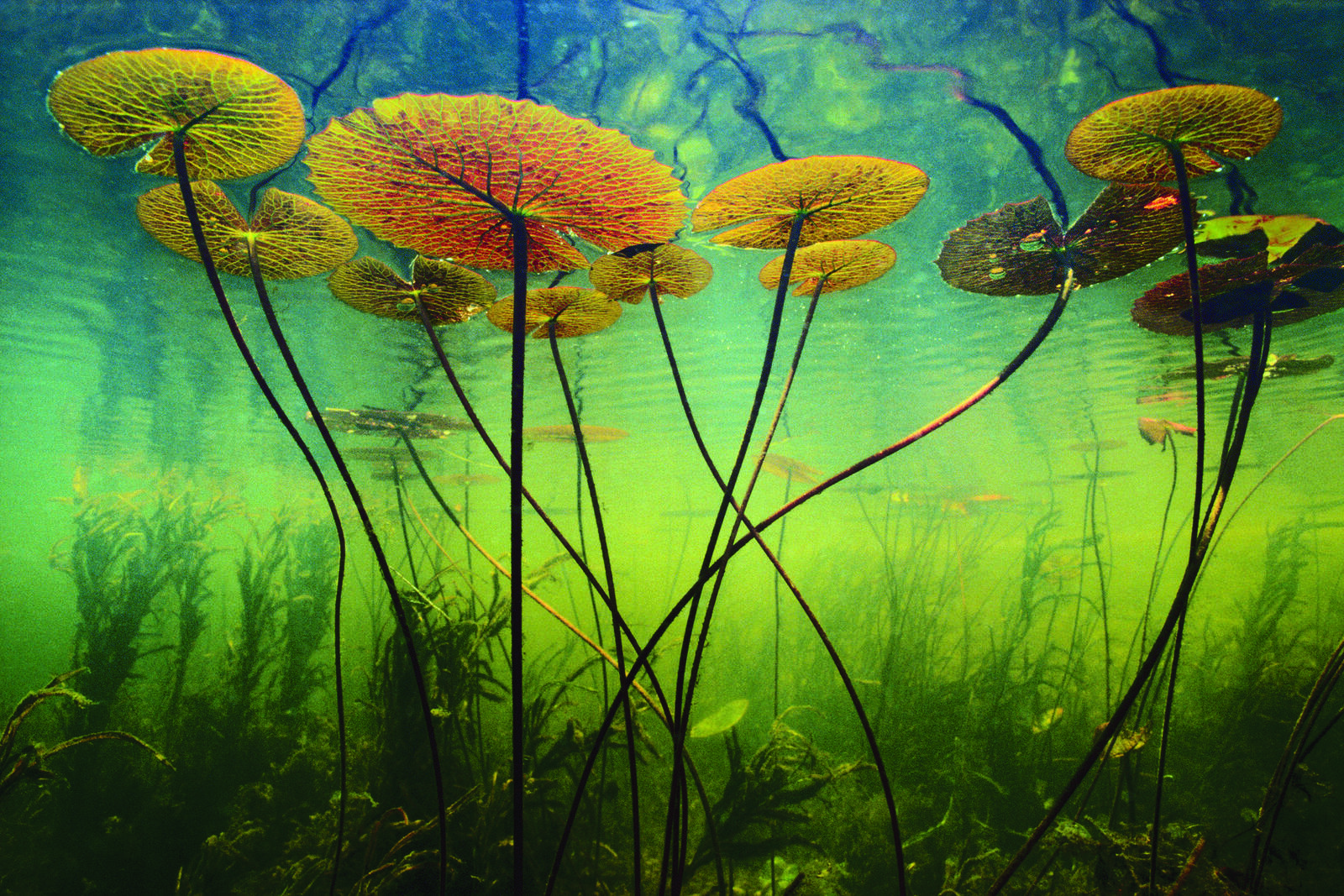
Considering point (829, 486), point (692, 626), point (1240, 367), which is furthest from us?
point (1240, 367)

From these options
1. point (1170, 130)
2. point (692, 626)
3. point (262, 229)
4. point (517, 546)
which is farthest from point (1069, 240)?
point (262, 229)

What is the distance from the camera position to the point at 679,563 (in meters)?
9.30

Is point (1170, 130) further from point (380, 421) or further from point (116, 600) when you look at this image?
point (116, 600)

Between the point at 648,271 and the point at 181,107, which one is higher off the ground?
the point at 181,107

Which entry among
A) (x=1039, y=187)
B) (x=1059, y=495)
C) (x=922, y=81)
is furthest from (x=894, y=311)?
(x=1059, y=495)

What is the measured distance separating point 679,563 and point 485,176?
8165 mm

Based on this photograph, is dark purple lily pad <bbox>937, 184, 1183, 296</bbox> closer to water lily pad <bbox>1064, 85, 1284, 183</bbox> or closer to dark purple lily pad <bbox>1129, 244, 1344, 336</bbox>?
water lily pad <bbox>1064, 85, 1284, 183</bbox>

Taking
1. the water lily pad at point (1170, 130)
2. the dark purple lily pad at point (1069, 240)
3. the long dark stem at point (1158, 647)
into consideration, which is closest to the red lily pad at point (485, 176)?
the water lily pad at point (1170, 130)

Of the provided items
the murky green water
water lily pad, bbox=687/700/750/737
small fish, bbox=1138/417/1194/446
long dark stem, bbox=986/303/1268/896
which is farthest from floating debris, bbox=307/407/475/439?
small fish, bbox=1138/417/1194/446

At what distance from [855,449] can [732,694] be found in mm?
11082

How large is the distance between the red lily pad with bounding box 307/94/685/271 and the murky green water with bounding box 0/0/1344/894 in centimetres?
8

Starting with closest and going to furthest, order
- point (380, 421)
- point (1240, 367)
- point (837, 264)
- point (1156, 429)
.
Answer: point (837, 264) < point (1240, 367) < point (1156, 429) < point (380, 421)

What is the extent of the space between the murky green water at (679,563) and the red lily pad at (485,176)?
76mm

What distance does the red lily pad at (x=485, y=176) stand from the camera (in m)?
1.43
